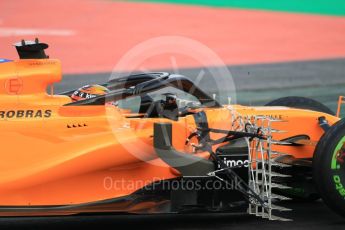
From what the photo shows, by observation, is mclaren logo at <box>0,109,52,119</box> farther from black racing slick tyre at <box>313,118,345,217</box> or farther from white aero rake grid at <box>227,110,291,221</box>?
black racing slick tyre at <box>313,118,345,217</box>

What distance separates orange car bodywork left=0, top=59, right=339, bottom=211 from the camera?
6750 mm

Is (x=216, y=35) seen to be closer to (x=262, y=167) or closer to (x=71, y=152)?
(x=262, y=167)

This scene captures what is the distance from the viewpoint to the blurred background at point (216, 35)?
15180mm

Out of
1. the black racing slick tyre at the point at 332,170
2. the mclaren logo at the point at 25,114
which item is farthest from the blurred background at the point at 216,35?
the mclaren logo at the point at 25,114

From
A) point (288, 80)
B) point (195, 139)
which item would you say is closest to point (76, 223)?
point (195, 139)

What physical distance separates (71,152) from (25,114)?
649 mm

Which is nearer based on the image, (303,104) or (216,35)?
(303,104)

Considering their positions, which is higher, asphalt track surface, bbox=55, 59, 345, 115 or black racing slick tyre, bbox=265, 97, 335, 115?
asphalt track surface, bbox=55, 59, 345, 115

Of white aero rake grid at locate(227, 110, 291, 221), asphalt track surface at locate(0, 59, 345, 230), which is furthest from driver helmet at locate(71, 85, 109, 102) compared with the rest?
white aero rake grid at locate(227, 110, 291, 221)

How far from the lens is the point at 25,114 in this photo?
23.4 feet

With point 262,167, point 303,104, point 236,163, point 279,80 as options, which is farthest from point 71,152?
point 279,80

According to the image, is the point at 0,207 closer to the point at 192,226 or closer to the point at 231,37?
the point at 192,226

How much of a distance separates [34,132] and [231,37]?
45.1 ft

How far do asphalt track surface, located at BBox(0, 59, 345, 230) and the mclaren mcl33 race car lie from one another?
0.31m
